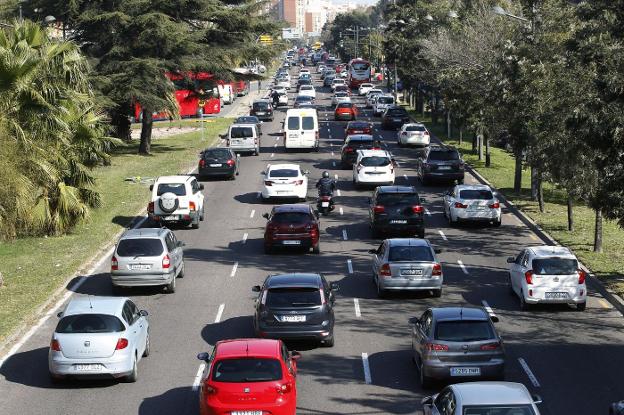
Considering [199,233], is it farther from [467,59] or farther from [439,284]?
[467,59]

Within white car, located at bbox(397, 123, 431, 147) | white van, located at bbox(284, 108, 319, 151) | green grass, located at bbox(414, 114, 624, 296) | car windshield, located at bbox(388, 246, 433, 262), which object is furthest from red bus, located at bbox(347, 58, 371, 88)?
car windshield, located at bbox(388, 246, 433, 262)

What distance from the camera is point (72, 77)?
3616 cm

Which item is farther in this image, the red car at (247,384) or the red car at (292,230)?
the red car at (292,230)

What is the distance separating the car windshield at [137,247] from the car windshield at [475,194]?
13.9m

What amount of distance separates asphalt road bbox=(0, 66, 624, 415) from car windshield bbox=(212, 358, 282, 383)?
1.93 metres

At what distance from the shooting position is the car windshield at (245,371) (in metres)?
16.7

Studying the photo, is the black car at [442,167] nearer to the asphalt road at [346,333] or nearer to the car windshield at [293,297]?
the asphalt road at [346,333]

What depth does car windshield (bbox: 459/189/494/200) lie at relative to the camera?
3791cm

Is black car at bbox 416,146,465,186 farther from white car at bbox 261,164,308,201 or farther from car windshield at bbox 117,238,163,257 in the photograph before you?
car windshield at bbox 117,238,163,257

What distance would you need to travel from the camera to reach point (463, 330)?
19516 millimetres

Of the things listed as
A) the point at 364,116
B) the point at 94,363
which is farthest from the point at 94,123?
the point at 364,116

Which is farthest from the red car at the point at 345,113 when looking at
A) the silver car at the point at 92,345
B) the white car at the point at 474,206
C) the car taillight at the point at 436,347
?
the car taillight at the point at 436,347

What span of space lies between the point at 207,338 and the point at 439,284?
6.56m

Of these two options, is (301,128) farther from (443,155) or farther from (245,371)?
(245,371)
